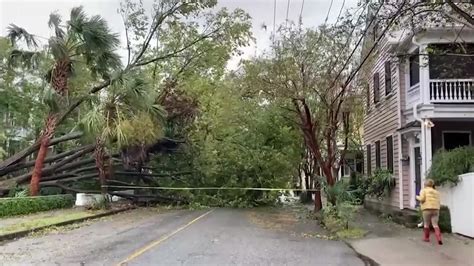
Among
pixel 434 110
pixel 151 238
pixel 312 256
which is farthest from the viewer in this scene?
pixel 434 110

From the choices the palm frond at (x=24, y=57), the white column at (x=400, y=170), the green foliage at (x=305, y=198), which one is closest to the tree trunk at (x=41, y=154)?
the palm frond at (x=24, y=57)

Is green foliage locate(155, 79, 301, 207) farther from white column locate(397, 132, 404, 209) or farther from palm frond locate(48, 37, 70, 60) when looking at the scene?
white column locate(397, 132, 404, 209)

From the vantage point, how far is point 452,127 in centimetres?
2000

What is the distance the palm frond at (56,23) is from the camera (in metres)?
24.6

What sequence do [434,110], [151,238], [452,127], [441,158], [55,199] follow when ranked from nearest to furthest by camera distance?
[151,238] → [441,158] → [434,110] → [452,127] → [55,199]

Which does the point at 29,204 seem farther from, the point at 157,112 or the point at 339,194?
the point at 339,194

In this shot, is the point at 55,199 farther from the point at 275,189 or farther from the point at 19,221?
the point at 275,189

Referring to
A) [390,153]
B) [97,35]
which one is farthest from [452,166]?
[97,35]

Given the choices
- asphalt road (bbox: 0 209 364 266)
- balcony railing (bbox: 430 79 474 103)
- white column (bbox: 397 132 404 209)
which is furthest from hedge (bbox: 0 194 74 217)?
balcony railing (bbox: 430 79 474 103)

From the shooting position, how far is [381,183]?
2247 cm

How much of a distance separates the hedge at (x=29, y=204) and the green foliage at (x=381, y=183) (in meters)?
13.6

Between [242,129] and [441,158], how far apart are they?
53.5ft

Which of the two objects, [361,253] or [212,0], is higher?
[212,0]

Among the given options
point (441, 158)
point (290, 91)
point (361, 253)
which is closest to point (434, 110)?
point (441, 158)
